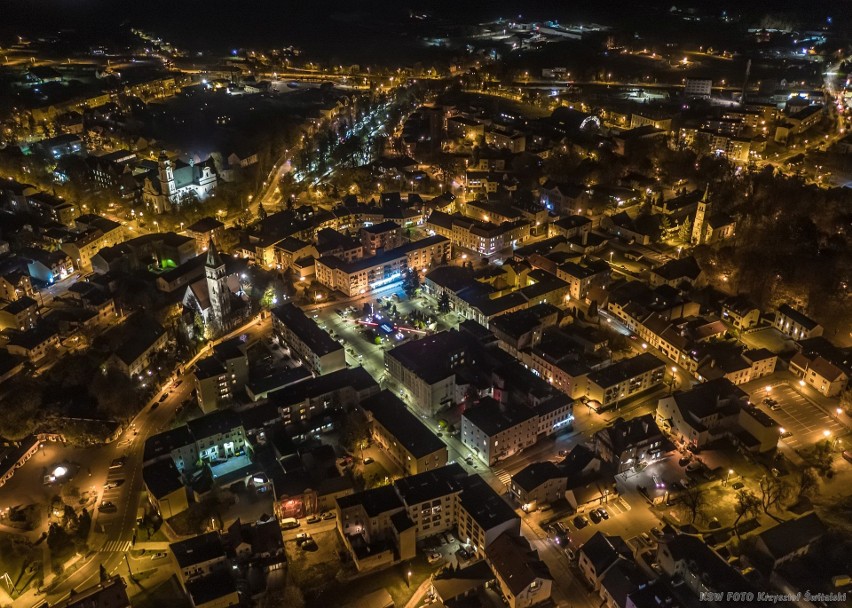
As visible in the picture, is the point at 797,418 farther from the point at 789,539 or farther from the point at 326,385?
the point at 326,385

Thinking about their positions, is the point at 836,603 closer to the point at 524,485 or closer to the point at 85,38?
the point at 524,485

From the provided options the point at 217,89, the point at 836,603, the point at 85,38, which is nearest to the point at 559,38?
the point at 217,89

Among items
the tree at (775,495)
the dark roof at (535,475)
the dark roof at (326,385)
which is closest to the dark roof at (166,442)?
the dark roof at (326,385)

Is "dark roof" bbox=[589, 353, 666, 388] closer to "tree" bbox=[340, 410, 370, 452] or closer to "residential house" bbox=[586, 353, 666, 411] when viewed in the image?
"residential house" bbox=[586, 353, 666, 411]

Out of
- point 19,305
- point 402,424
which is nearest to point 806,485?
point 402,424

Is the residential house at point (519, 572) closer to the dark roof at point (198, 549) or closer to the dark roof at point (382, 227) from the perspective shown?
the dark roof at point (198, 549)

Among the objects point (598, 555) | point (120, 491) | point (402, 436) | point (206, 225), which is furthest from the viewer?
point (206, 225)
